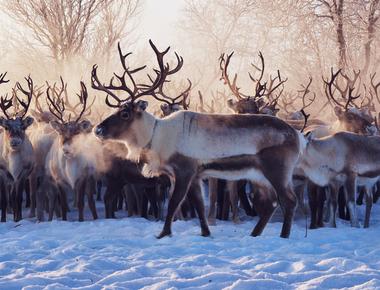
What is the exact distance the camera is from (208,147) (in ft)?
22.3

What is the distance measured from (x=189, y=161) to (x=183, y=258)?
1.35m

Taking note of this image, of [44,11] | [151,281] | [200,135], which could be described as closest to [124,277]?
[151,281]

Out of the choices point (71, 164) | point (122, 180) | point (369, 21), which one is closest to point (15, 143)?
point (71, 164)

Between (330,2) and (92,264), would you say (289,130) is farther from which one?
(330,2)

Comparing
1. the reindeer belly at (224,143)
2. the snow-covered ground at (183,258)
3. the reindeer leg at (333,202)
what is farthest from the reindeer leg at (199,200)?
the reindeer leg at (333,202)

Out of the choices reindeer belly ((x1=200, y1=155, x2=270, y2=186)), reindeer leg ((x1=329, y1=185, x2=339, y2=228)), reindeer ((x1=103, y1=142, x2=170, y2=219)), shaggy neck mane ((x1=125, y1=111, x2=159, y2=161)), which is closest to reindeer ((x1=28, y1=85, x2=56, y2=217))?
reindeer ((x1=103, y1=142, x2=170, y2=219))

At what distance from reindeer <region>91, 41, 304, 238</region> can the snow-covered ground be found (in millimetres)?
485

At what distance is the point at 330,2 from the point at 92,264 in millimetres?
18377

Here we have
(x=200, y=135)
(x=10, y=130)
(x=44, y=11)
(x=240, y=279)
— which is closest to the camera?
(x=240, y=279)

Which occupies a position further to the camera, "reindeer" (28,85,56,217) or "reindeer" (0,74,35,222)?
"reindeer" (28,85,56,217)

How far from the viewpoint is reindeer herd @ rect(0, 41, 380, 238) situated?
6.82 meters

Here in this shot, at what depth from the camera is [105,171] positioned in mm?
9234

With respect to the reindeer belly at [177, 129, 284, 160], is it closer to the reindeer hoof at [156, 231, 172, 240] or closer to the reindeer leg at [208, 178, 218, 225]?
the reindeer hoof at [156, 231, 172, 240]

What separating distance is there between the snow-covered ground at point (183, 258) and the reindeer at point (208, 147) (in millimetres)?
485
